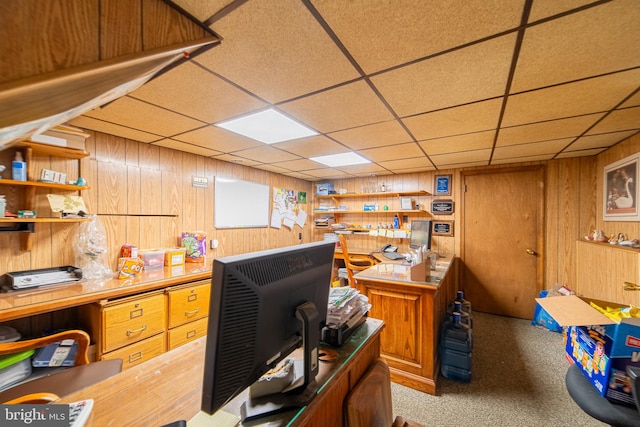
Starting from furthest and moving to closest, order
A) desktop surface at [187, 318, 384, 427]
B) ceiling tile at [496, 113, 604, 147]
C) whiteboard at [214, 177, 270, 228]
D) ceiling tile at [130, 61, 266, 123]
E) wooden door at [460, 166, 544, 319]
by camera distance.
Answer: wooden door at [460, 166, 544, 319] → whiteboard at [214, 177, 270, 228] → ceiling tile at [496, 113, 604, 147] → ceiling tile at [130, 61, 266, 123] → desktop surface at [187, 318, 384, 427]

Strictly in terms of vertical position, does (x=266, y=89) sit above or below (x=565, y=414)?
above

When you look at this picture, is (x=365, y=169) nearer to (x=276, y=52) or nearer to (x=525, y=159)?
(x=525, y=159)

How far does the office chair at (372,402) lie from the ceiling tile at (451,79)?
60.6 inches

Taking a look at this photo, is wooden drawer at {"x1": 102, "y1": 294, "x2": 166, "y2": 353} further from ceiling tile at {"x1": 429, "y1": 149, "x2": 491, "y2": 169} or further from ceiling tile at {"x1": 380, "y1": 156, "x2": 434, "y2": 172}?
ceiling tile at {"x1": 429, "y1": 149, "x2": 491, "y2": 169}

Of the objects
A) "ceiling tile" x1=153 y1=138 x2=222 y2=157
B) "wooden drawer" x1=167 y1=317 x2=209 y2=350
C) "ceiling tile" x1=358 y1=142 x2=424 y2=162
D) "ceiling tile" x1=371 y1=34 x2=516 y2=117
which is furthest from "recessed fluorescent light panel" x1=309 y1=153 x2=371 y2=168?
"wooden drawer" x1=167 y1=317 x2=209 y2=350

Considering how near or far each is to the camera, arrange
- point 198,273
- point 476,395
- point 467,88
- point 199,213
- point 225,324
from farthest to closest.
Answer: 1. point 199,213
2. point 198,273
3. point 476,395
4. point 467,88
5. point 225,324

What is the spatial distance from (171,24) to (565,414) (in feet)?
11.0

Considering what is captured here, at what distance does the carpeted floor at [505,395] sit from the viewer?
176 cm

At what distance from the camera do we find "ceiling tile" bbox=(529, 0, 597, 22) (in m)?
0.88

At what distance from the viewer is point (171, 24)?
979mm

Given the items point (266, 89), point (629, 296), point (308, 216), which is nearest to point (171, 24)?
point (266, 89)

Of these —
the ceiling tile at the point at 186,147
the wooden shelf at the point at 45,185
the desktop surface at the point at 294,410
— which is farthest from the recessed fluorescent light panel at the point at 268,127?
the desktop surface at the point at 294,410

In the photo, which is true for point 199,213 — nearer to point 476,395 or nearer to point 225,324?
point 225,324

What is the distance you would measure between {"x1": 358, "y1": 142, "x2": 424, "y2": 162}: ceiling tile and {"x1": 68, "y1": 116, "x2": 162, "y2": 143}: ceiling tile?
2.21 m
